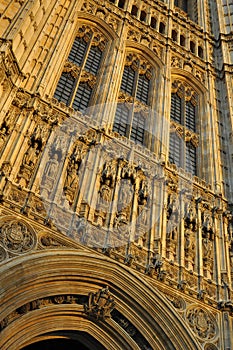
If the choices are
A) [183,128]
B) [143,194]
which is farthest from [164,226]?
[183,128]

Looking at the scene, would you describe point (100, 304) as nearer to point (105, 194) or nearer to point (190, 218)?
point (105, 194)

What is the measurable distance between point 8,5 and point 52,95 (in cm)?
288

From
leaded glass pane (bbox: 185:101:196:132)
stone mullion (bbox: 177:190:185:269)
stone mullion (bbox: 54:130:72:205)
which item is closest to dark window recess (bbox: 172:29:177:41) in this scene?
leaded glass pane (bbox: 185:101:196:132)

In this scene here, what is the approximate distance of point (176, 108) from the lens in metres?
19.3

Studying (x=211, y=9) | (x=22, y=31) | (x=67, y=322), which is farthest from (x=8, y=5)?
(x=211, y=9)

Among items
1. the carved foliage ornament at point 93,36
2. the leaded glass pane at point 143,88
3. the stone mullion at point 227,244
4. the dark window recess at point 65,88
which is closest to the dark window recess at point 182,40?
the leaded glass pane at point 143,88

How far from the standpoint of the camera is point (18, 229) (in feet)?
33.6

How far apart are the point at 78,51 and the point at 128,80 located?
2.25m

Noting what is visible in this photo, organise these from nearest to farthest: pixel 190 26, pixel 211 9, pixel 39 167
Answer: pixel 39 167 → pixel 190 26 → pixel 211 9

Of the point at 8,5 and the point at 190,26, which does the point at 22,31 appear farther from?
the point at 190,26

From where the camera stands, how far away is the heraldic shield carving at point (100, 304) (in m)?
10.5

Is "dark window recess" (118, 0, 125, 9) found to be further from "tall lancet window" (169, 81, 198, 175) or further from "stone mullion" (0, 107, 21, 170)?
"stone mullion" (0, 107, 21, 170)

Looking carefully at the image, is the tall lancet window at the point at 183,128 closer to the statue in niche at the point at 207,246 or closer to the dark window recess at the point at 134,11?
the statue in niche at the point at 207,246

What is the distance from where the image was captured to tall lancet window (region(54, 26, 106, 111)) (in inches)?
619
